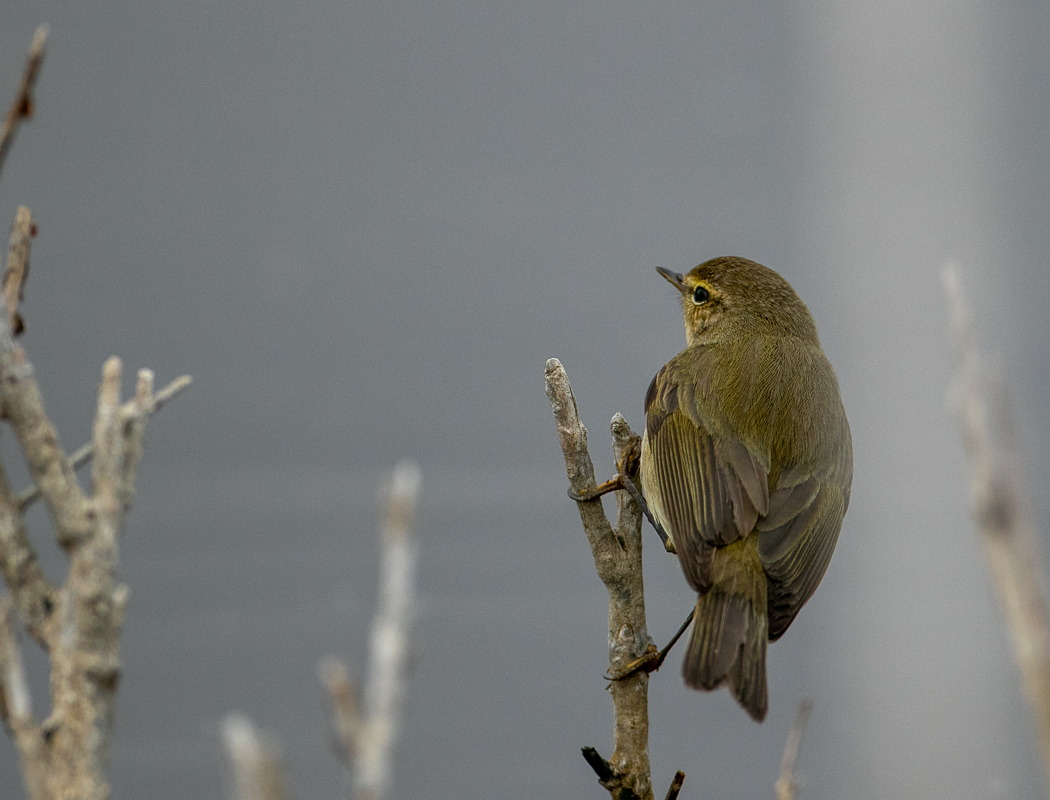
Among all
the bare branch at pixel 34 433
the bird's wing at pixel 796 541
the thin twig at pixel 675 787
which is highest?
the bird's wing at pixel 796 541

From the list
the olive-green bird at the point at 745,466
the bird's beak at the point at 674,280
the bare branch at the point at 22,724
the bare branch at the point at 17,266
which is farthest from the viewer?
the bird's beak at the point at 674,280

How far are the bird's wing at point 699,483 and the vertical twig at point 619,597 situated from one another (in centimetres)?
32

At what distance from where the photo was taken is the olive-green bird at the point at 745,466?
201cm

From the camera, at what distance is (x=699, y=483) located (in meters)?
2.26

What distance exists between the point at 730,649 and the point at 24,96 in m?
1.47

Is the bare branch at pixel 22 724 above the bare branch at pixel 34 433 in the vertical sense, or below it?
below

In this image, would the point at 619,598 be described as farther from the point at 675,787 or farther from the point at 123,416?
the point at 123,416

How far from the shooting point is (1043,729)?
1.43ft

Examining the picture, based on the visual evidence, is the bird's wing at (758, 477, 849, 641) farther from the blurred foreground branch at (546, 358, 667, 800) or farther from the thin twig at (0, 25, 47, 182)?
the thin twig at (0, 25, 47, 182)

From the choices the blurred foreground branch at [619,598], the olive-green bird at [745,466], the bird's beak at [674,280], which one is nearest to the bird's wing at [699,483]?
the olive-green bird at [745,466]

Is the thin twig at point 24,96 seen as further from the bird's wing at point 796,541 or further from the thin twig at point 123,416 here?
the bird's wing at point 796,541

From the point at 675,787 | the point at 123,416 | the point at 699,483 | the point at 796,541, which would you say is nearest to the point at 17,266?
the point at 123,416

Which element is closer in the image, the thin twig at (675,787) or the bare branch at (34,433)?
the bare branch at (34,433)

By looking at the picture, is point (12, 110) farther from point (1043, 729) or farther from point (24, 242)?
point (1043, 729)
